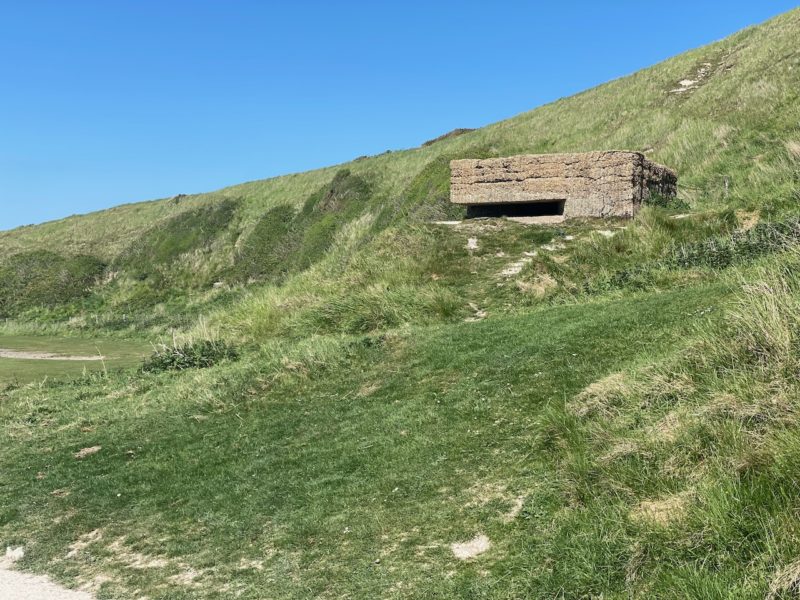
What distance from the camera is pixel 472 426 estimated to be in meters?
7.47

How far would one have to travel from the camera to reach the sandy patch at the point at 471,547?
507 cm

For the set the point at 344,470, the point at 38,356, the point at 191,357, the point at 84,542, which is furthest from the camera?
the point at 38,356

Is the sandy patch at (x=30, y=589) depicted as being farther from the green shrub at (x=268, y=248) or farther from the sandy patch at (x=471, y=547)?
the green shrub at (x=268, y=248)

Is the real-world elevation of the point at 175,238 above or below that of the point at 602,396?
above

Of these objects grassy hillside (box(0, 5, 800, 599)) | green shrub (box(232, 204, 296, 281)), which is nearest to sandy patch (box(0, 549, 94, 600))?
grassy hillside (box(0, 5, 800, 599))

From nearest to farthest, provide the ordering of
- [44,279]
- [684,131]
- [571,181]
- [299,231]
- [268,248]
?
[571,181]
[684,131]
[268,248]
[299,231]
[44,279]

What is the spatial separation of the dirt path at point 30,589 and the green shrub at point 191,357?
8.90m

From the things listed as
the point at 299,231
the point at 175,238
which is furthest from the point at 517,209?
the point at 175,238

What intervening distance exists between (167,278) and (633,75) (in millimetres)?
30819

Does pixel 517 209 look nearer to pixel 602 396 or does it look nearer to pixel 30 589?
pixel 602 396

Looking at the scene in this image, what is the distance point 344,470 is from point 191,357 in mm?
9326

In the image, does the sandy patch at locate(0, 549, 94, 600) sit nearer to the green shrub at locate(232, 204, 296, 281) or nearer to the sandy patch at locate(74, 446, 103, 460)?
the sandy patch at locate(74, 446, 103, 460)

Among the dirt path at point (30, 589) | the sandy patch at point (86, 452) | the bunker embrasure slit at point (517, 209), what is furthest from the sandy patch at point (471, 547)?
the bunker embrasure slit at point (517, 209)

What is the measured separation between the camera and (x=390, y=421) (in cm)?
834
